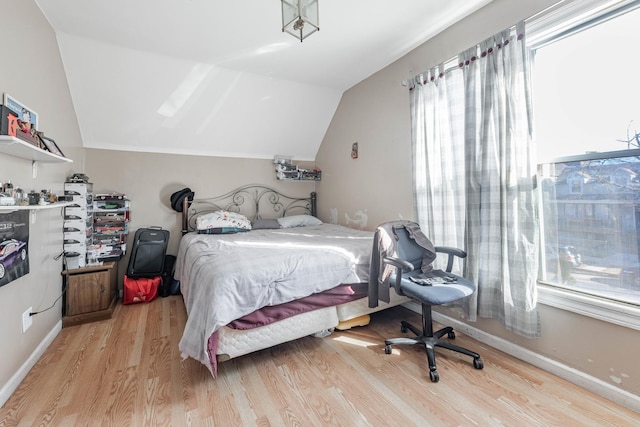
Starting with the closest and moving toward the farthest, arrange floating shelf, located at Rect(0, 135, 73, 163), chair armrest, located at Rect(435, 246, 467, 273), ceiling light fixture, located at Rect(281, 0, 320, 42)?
floating shelf, located at Rect(0, 135, 73, 163) → ceiling light fixture, located at Rect(281, 0, 320, 42) → chair armrest, located at Rect(435, 246, 467, 273)

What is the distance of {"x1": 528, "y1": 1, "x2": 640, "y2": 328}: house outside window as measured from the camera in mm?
1574

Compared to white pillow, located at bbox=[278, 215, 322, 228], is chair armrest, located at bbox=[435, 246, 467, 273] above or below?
below

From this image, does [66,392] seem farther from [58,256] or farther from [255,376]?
[58,256]

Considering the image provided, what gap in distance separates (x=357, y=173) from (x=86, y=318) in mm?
3344

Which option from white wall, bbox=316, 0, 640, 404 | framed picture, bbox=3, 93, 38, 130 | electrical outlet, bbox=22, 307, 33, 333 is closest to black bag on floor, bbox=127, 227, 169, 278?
electrical outlet, bbox=22, 307, 33, 333

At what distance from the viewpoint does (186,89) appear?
3.18 m

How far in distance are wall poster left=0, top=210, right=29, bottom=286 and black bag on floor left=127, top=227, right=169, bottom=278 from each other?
1.42m

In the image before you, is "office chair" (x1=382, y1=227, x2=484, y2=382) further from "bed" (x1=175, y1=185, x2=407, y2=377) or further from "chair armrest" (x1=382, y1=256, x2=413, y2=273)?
"bed" (x1=175, y1=185, x2=407, y2=377)

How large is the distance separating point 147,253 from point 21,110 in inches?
75.1

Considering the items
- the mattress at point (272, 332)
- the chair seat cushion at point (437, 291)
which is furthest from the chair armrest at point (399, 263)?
the mattress at point (272, 332)

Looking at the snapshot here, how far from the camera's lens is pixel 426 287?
189 centimetres

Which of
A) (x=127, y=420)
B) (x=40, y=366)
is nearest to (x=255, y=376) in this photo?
(x=127, y=420)

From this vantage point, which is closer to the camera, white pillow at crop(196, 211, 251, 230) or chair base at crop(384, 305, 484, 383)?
chair base at crop(384, 305, 484, 383)

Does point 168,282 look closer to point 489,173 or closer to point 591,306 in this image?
point 489,173
